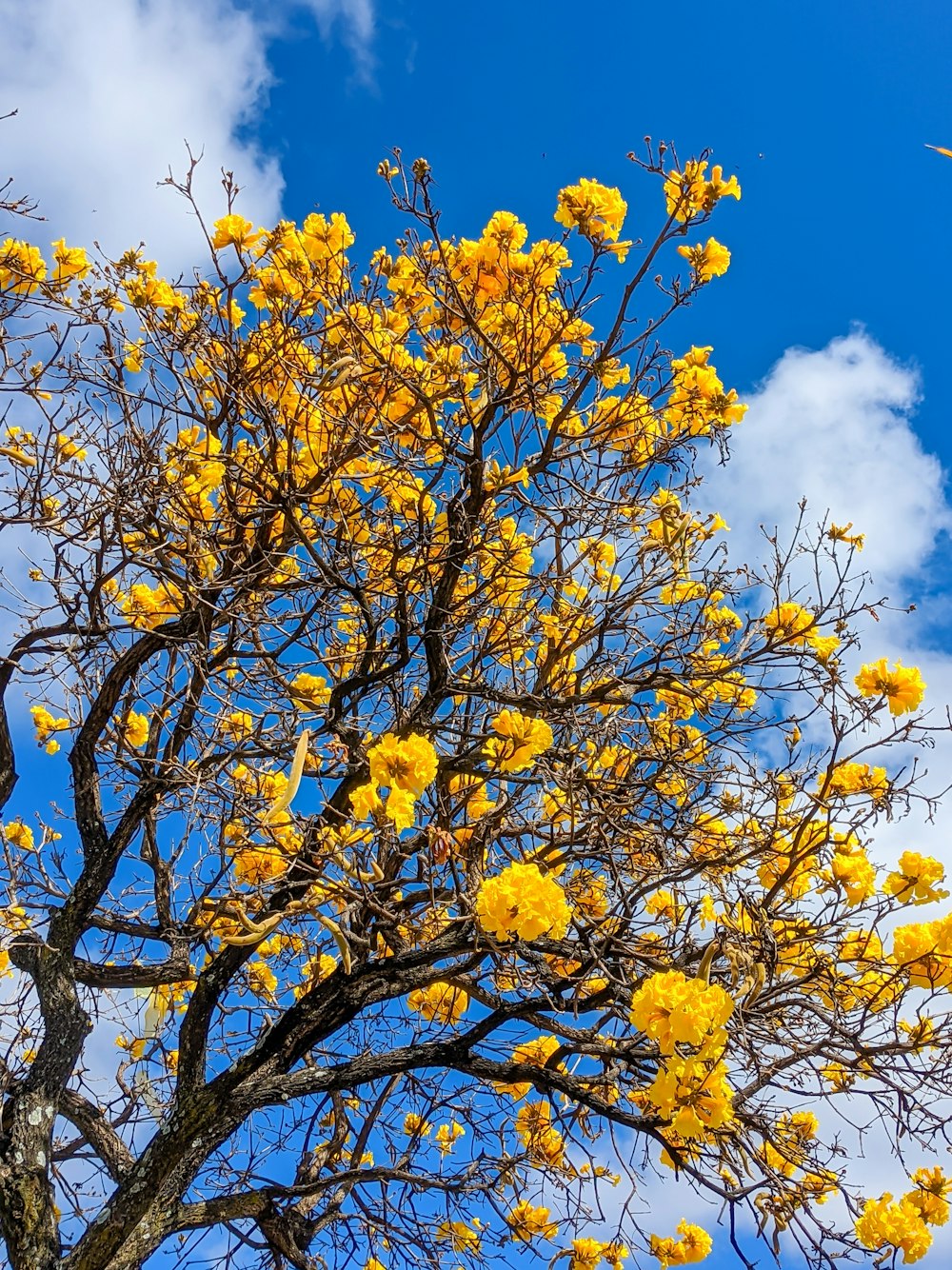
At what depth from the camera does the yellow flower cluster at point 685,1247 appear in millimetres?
4434

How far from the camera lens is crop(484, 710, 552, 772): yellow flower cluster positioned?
3.07 meters

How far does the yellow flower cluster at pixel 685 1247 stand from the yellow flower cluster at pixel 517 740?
2749 millimetres

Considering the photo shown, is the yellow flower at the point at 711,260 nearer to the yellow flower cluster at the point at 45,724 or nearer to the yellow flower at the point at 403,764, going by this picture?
the yellow flower at the point at 403,764

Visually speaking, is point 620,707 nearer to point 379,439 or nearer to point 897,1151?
point 379,439

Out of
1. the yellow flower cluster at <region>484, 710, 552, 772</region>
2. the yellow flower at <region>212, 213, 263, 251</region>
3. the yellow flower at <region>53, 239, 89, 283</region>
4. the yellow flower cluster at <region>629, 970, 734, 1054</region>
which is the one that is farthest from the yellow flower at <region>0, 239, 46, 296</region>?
the yellow flower cluster at <region>629, 970, 734, 1054</region>

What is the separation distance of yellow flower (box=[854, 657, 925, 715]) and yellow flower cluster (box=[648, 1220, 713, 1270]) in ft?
8.70

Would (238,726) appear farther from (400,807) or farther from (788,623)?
(788,623)

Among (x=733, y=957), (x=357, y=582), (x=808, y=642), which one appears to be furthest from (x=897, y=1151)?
(x=357, y=582)

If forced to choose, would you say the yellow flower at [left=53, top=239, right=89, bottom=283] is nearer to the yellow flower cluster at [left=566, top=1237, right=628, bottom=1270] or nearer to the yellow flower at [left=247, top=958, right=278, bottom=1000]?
the yellow flower at [left=247, top=958, right=278, bottom=1000]

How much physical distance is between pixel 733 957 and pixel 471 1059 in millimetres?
1936

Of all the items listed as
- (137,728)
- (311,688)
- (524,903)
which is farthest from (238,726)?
(524,903)

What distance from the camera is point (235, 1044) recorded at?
4570 mm

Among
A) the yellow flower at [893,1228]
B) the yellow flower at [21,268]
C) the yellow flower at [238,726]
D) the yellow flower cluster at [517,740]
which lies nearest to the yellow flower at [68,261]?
the yellow flower at [21,268]

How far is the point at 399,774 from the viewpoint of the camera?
2682mm
